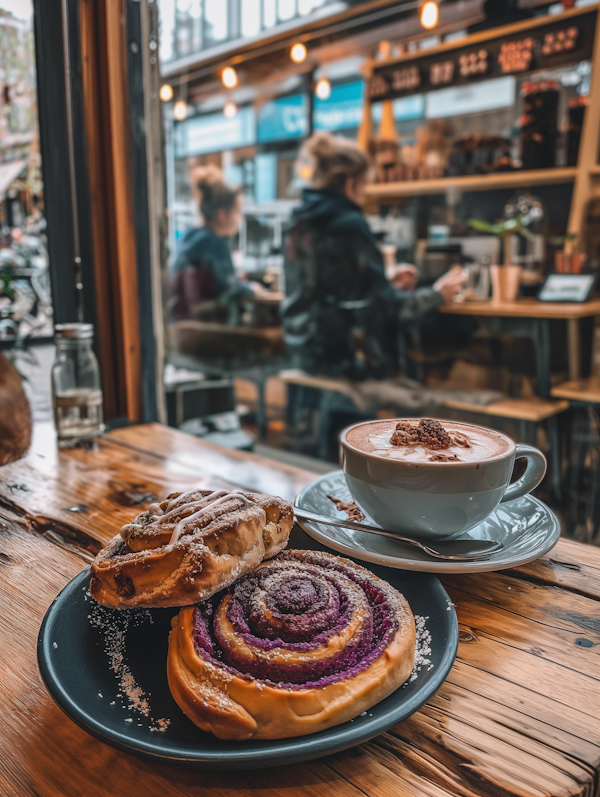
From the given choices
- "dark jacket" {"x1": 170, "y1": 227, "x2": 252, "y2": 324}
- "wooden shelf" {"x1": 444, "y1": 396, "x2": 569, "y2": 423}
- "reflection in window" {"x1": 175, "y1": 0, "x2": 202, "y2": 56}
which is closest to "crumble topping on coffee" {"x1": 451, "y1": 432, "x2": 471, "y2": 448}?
"wooden shelf" {"x1": 444, "y1": 396, "x2": 569, "y2": 423}

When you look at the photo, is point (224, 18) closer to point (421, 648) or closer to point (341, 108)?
point (341, 108)

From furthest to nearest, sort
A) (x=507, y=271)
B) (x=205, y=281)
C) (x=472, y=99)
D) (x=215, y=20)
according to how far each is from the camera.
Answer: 1. (x=472, y=99)
2. (x=215, y=20)
3. (x=205, y=281)
4. (x=507, y=271)

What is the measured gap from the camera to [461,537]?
69 centimetres

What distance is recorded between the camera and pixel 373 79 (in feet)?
12.4

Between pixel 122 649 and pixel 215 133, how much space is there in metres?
4.75

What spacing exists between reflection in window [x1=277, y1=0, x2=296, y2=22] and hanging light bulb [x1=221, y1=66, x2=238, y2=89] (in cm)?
52

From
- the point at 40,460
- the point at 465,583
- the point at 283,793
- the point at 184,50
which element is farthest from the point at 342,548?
the point at 184,50

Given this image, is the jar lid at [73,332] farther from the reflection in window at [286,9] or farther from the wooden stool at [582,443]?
the reflection in window at [286,9]

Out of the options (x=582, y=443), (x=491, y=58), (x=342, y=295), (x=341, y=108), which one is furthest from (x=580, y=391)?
(x=341, y=108)

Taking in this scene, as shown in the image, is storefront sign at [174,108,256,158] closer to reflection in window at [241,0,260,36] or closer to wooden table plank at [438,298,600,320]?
reflection in window at [241,0,260,36]

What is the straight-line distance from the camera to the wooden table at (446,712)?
1.30 feet

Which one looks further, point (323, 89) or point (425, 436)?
point (323, 89)

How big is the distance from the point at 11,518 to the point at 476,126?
13.5 ft

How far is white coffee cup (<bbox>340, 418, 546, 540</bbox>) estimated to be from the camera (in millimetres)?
605
